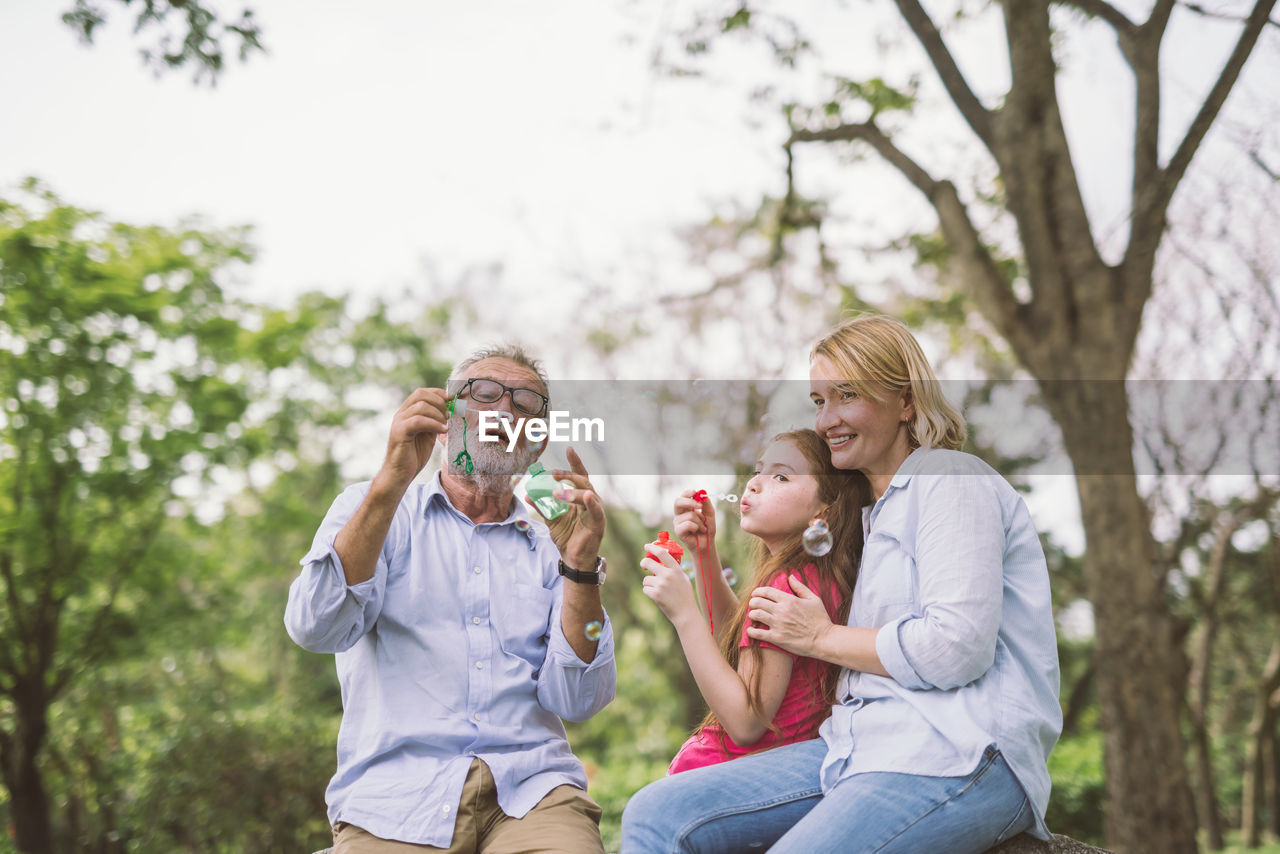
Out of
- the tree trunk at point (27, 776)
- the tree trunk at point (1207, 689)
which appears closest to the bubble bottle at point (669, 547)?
the tree trunk at point (27, 776)

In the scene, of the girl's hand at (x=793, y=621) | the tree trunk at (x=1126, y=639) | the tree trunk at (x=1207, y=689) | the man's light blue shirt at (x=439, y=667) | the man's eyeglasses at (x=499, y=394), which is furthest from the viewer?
the tree trunk at (x=1207, y=689)

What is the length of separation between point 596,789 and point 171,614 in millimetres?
4521

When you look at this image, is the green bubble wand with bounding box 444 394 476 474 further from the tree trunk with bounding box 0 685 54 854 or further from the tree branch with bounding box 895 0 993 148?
the tree trunk with bounding box 0 685 54 854

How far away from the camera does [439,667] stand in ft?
8.93

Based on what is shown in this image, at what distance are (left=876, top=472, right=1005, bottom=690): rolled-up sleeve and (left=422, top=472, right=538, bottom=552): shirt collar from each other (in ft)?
→ 3.99

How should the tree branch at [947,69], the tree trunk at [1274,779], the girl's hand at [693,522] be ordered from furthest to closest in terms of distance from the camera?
1. the tree trunk at [1274,779]
2. the tree branch at [947,69]
3. the girl's hand at [693,522]

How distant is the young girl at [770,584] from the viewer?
240cm

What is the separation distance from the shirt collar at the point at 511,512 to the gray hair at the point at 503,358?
0.33m

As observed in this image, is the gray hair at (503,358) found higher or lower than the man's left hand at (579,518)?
higher

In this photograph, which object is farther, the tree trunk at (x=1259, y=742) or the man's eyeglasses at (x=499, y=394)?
the tree trunk at (x=1259, y=742)

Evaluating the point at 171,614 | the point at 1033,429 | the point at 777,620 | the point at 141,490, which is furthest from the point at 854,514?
the point at 1033,429

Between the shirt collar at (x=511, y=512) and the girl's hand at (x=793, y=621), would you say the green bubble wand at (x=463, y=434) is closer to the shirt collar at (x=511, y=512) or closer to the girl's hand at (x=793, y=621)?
the shirt collar at (x=511, y=512)

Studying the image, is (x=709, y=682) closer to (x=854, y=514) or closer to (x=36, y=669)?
(x=854, y=514)

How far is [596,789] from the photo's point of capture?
909 centimetres
